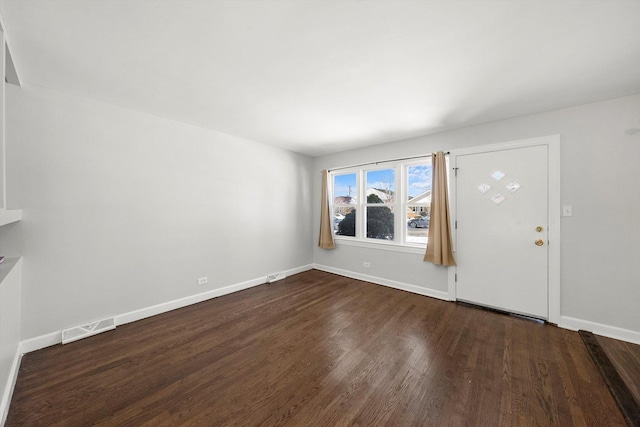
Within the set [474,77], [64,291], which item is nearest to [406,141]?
[474,77]

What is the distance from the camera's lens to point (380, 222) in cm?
424

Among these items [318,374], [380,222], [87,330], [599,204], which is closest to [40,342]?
[87,330]

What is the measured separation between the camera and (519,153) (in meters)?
2.84

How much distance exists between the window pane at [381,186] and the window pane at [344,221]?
0.51m

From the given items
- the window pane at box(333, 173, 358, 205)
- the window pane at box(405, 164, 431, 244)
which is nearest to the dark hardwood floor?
the window pane at box(405, 164, 431, 244)

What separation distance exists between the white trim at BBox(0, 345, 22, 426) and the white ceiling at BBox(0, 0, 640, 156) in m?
2.40

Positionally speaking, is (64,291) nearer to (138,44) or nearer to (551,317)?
(138,44)

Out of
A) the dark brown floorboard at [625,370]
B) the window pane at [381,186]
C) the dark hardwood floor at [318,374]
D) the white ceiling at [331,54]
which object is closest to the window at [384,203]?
the window pane at [381,186]

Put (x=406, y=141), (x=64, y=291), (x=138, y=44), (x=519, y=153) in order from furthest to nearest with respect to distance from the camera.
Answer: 1. (x=406, y=141)
2. (x=519, y=153)
3. (x=64, y=291)
4. (x=138, y=44)

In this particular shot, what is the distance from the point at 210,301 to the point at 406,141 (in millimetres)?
3954

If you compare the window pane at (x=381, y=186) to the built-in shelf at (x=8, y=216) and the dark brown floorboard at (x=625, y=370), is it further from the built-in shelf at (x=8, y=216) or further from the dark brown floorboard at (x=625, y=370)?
the built-in shelf at (x=8, y=216)

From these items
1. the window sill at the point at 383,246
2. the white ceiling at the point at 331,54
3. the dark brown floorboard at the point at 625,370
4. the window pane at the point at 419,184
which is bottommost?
the dark brown floorboard at the point at 625,370

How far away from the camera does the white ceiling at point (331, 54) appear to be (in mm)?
1364

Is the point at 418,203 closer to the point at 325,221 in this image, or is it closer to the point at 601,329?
the point at 325,221
